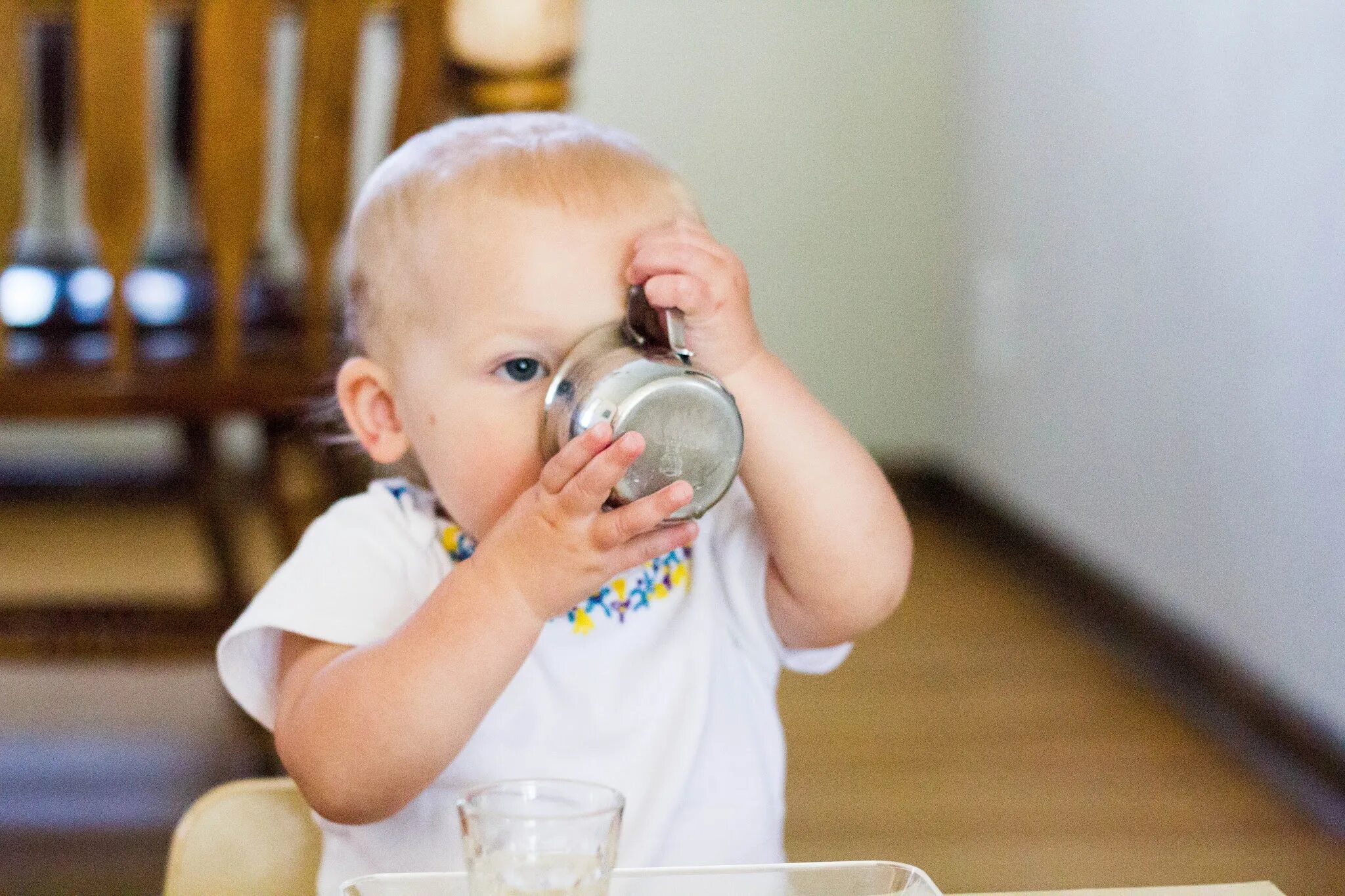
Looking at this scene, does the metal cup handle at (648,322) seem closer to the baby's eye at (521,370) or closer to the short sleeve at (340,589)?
the baby's eye at (521,370)

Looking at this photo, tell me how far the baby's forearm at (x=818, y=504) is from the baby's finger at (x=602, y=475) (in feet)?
0.45

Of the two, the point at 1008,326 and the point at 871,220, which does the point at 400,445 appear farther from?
the point at 871,220

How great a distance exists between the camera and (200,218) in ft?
3.95

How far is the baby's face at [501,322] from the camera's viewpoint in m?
0.64

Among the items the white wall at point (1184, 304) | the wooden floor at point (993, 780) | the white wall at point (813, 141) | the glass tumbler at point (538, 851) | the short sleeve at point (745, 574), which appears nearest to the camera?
the glass tumbler at point (538, 851)

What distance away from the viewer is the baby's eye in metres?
0.65

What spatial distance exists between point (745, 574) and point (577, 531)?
0.68ft

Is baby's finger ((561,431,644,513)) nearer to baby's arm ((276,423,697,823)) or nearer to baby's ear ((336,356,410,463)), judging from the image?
baby's arm ((276,423,697,823))

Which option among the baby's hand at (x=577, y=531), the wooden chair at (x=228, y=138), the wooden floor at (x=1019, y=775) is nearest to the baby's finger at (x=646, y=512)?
the baby's hand at (x=577, y=531)

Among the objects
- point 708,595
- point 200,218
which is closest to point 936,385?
point 200,218

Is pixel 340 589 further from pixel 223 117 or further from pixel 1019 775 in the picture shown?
pixel 1019 775

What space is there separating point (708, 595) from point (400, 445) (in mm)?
167

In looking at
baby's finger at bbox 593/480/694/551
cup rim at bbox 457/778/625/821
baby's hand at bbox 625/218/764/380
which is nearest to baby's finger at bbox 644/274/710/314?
baby's hand at bbox 625/218/764/380

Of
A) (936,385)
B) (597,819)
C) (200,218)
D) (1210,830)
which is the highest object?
(597,819)
